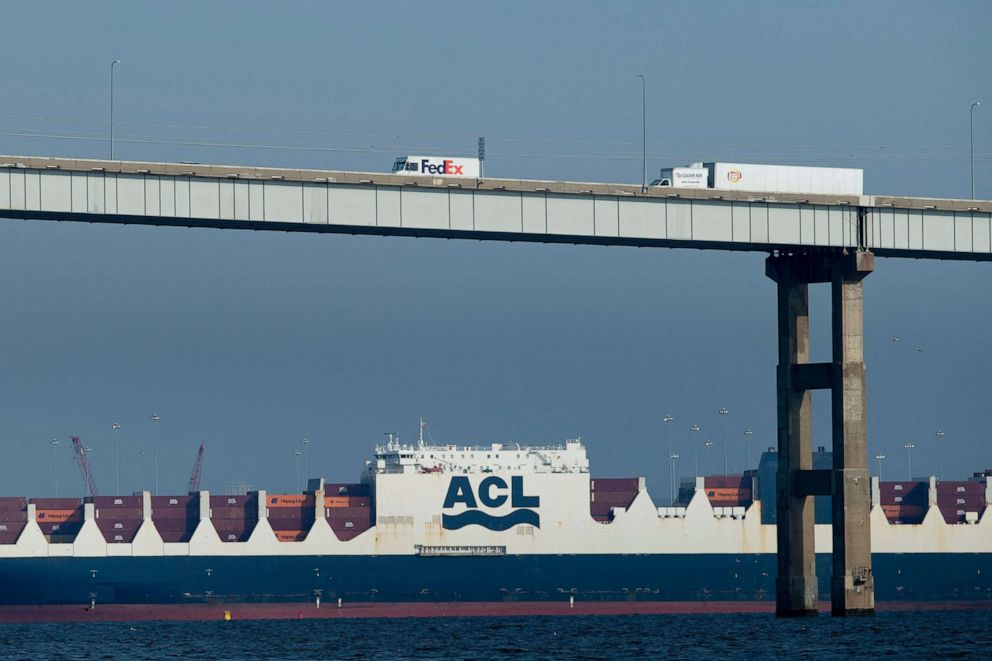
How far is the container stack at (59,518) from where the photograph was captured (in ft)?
441

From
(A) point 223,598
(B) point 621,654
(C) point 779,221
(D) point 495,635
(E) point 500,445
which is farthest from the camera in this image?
(E) point 500,445

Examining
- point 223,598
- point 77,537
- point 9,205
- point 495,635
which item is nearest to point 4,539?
point 77,537

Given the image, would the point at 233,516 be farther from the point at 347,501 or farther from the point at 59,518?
the point at 59,518

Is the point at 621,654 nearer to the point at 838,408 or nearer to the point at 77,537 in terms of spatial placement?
the point at 838,408

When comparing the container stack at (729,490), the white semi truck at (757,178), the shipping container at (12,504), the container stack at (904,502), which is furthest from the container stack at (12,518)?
the white semi truck at (757,178)

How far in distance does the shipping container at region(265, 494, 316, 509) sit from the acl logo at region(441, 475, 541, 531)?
10.6 metres

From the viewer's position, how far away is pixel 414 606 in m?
133

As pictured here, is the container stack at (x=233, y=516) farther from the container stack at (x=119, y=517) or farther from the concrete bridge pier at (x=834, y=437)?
the concrete bridge pier at (x=834, y=437)

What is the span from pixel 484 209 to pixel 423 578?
70.5 m

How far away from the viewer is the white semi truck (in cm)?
7331

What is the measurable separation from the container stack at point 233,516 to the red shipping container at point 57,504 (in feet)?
34.6

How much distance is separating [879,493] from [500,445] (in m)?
32.7

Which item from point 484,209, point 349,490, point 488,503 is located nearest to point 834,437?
point 484,209

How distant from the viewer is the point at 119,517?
445 ft
